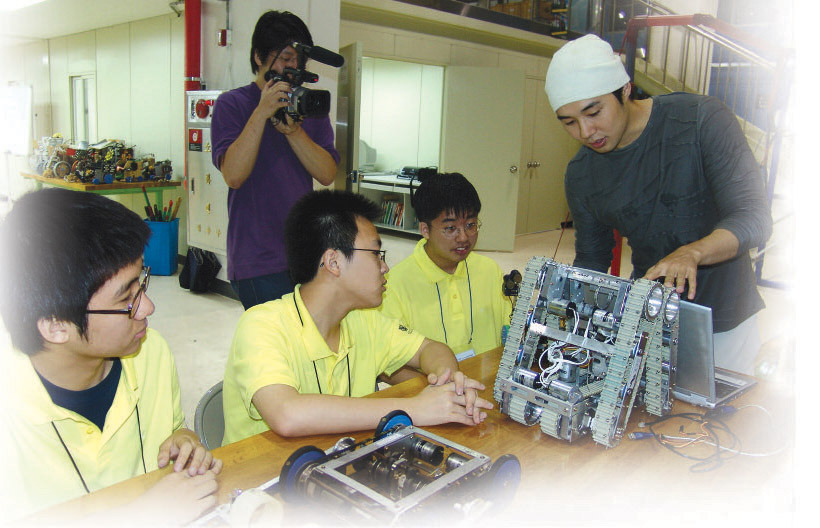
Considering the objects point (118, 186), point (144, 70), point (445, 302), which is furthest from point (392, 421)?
point (144, 70)

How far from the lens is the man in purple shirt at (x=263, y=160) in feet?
6.73

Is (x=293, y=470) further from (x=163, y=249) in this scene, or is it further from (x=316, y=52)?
(x=163, y=249)

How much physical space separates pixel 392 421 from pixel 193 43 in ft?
Answer: 13.8

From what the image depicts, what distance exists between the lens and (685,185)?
1680 millimetres

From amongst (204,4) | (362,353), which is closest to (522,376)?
(362,353)

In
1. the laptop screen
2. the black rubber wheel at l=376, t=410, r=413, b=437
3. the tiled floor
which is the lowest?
the tiled floor

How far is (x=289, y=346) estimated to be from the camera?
1397 mm

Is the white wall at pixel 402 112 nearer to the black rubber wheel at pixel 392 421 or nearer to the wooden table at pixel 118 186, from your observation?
the wooden table at pixel 118 186

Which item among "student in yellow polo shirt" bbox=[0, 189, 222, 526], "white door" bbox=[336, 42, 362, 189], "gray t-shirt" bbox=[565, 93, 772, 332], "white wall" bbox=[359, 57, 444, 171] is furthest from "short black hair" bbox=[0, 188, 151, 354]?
"white wall" bbox=[359, 57, 444, 171]

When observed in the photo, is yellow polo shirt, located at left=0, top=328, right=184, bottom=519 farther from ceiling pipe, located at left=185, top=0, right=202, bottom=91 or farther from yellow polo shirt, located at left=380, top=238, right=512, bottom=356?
ceiling pipe, located at left=185, top=0, right=202, bottom=91

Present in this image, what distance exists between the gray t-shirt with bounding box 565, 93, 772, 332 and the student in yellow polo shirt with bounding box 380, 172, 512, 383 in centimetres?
45

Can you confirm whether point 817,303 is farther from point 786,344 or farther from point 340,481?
point 340,481

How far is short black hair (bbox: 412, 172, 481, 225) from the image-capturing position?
82.0 inches

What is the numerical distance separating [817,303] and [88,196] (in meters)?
1.34
